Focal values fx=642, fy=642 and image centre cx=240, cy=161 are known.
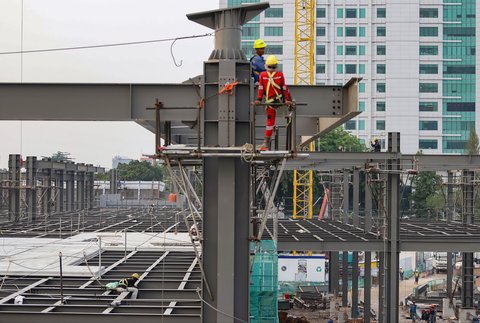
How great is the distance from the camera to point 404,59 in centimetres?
10644

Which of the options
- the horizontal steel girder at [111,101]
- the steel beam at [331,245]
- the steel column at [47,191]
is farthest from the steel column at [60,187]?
the horizontal steel girder at [111,101]

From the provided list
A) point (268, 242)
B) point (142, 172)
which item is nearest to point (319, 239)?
point (268, 242)

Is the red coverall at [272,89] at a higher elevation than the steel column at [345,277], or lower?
higher

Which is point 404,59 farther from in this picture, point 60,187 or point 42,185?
point 42,185

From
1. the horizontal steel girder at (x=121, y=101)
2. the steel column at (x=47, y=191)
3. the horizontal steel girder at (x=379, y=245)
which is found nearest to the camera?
the horizontal steel girder at (x=121, y=101)

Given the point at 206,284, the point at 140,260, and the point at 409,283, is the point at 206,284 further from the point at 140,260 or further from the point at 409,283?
the point at 409,283

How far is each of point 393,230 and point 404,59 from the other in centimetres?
8539

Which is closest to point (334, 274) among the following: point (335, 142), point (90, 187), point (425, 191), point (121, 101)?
point (90, 187)

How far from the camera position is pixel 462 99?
107 m

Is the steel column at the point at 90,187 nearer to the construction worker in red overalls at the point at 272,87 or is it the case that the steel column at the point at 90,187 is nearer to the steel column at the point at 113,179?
the steel column at the point at 113,179

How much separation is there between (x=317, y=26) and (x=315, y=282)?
7048cm

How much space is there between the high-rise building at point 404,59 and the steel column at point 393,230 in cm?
8058

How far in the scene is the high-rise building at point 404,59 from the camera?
106m

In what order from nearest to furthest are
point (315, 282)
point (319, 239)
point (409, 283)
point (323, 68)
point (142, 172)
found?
point (319, 239) < point (315, 282) < point (409, 283) < point (323, 68) < point (142, 172)
